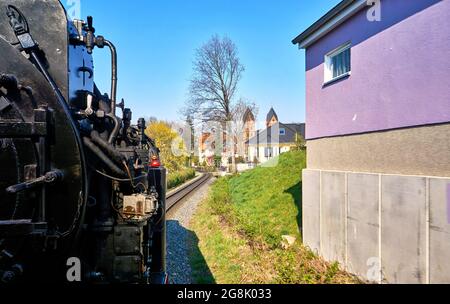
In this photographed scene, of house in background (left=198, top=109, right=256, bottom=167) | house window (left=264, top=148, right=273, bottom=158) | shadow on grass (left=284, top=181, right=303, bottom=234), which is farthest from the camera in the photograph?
house window (left=264, top=148, right=273, bottom=158)

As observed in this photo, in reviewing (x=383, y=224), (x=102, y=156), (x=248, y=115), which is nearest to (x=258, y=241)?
(x=383, y=224)

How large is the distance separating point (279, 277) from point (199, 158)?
54.3m

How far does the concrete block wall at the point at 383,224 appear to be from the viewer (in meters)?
4.05

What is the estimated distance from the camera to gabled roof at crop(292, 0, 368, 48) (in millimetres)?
5812

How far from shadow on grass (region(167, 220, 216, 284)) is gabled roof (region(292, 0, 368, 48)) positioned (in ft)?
20.7

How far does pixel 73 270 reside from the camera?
216 centimetres

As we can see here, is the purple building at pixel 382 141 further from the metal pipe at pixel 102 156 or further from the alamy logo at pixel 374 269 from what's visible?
the metal pipe at pixel 102 156

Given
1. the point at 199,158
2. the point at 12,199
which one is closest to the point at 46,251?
the point at 12,199

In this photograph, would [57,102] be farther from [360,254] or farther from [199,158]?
[199,158]

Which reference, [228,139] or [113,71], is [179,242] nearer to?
[113,71]

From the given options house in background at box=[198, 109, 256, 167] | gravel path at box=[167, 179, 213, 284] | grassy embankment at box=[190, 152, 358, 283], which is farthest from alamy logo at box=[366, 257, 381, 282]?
house in background at box=[198, 109, 256, 167]

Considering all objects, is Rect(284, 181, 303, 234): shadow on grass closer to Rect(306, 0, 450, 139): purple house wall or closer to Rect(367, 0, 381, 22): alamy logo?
Rect(306, 0, 450, 139): purple house wall

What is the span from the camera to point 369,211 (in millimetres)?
5355

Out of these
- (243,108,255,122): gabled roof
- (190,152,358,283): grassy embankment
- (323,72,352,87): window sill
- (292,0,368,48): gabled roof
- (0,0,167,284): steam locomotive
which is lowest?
(190,152,358,283): grassy embankment
